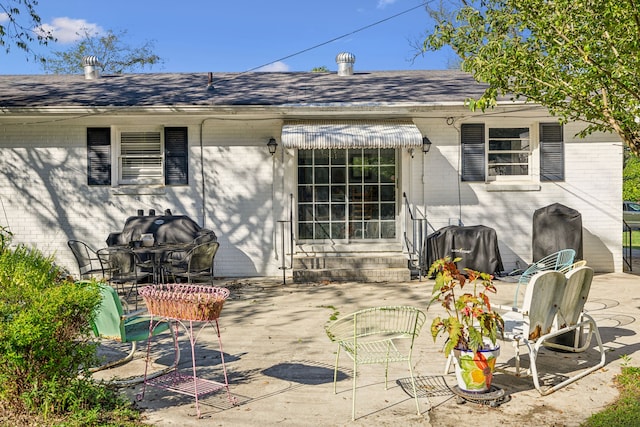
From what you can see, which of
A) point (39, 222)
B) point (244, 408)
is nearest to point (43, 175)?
point (39, 222)

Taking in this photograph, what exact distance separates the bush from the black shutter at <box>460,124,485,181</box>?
8597mm

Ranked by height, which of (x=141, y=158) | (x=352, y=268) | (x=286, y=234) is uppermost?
(x=141, y=158)

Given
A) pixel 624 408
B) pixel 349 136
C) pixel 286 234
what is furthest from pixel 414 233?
pixel 624 408

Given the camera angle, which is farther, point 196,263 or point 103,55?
point 103,55

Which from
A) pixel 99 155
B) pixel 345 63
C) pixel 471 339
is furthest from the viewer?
pixel 345 63

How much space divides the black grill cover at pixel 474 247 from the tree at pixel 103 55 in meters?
28.3

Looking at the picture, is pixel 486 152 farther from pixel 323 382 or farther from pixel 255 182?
pixel 323 382

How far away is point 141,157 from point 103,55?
82.9 feet

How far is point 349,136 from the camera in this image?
10195 millimetres

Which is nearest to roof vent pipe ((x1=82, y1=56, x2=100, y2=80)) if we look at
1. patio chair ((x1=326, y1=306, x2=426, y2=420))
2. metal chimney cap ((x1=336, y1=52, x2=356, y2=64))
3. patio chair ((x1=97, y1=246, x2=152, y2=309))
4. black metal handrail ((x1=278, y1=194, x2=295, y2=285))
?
metal chimney cap ((x1=336, y1=52, x2=356, y2=64))

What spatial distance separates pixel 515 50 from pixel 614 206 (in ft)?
23.8

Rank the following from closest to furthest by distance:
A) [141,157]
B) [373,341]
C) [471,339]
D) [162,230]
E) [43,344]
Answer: [43,344], [471,339], [373,341], [162,230], [141,157]

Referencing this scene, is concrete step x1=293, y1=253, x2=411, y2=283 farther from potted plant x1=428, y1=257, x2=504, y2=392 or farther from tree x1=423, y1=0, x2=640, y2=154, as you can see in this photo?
potted plant x1=428, y1=257, x2=504, y2=392

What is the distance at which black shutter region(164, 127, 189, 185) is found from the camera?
36.4ft
